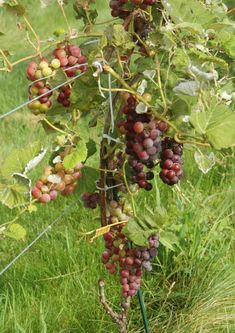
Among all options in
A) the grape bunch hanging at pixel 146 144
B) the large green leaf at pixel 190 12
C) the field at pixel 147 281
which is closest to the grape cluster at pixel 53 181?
the grape bunch hanging at pixel 146 144

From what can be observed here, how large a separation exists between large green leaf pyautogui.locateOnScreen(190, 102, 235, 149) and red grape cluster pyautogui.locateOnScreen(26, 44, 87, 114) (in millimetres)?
257

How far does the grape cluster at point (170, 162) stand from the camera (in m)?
1.39

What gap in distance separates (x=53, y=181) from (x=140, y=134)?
20 cm

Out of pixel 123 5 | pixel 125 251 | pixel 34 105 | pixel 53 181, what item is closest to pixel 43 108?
pixel 34 105

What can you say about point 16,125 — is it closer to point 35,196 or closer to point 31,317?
point 31,317

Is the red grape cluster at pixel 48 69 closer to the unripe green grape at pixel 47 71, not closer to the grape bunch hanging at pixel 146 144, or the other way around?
the unripe green grape at pixel 47 71

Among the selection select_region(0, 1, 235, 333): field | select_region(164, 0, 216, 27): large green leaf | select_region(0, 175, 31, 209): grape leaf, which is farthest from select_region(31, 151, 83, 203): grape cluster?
select_region(0, 1, 235, 333): field

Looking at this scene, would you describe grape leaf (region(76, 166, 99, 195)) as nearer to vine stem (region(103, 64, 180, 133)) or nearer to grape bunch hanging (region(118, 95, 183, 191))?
grape bunch hanging (region(118, 95, 183, 191))

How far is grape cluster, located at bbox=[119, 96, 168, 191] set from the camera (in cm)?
132

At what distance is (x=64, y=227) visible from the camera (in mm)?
2787

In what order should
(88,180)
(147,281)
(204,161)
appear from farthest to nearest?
(147,281) < (88,180) < (204,161)

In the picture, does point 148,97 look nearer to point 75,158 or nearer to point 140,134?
point 140,134

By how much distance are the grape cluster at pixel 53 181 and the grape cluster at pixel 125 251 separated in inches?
7.2

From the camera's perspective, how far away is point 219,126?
129 cm
